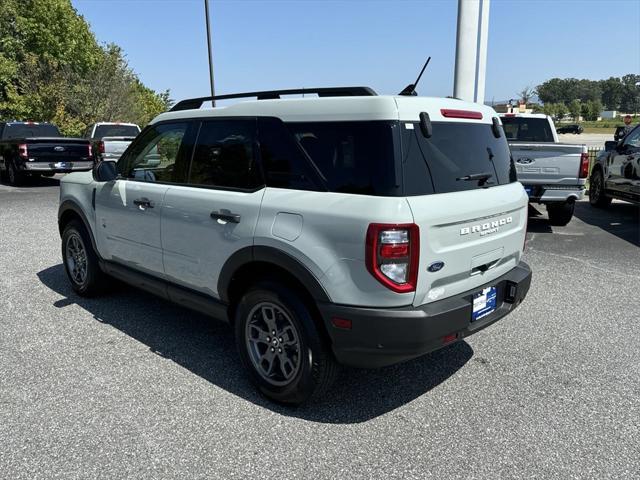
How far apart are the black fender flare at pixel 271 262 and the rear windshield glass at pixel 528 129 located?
750cm

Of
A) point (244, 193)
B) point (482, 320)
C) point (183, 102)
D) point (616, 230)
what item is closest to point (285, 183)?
point (244, 193)

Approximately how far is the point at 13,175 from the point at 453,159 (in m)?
15.1

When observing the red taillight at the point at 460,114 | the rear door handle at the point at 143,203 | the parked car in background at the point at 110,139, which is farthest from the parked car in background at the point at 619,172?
the parked car in background at the point at 110,139

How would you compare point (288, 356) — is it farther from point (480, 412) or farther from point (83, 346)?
point (83, 346)

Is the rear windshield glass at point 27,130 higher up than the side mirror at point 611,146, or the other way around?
the rear windshield glass at point 27,130

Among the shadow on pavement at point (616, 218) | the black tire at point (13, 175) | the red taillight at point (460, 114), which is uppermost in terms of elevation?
the red taillight at point (460, 114)

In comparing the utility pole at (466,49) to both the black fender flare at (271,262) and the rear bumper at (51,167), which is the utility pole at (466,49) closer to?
the rear bumper at (51,167)

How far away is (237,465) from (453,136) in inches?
85.7

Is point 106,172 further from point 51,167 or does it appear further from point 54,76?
point 54,76

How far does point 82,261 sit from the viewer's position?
509 cm

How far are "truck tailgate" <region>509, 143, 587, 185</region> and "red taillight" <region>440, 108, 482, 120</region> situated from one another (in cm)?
507

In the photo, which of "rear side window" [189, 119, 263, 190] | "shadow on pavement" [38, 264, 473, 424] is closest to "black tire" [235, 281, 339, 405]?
"shadow on pavement" [38, 264, 473, 424]

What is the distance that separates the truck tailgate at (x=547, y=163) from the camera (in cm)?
797

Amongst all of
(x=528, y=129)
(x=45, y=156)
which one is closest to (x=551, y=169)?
(x=528, y=129)
